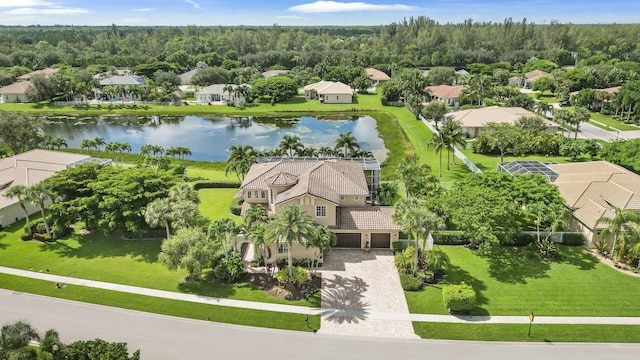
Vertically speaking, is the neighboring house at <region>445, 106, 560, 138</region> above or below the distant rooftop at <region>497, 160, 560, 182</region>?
above

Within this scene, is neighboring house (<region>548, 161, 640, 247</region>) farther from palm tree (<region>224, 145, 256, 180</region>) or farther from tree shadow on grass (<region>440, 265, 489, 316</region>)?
palm tree (<region>224, 145, 256, 180</region>)

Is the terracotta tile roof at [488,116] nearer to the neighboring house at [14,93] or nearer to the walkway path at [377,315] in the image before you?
the walkway path at [377,315]

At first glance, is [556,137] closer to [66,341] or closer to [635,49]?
[66,341]

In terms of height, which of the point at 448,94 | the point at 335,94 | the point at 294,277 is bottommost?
the point at 294,277

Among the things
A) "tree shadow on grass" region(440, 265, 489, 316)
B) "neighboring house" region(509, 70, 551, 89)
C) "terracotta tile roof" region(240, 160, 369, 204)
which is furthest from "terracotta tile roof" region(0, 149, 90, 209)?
"neighboring house" region(509, 70, 551, 89)

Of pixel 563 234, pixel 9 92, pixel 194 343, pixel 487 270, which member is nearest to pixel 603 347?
pixel 487 270

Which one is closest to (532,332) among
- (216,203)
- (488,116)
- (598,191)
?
(598,191)

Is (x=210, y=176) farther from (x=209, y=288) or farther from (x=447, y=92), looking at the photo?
(x=447, y=92)
